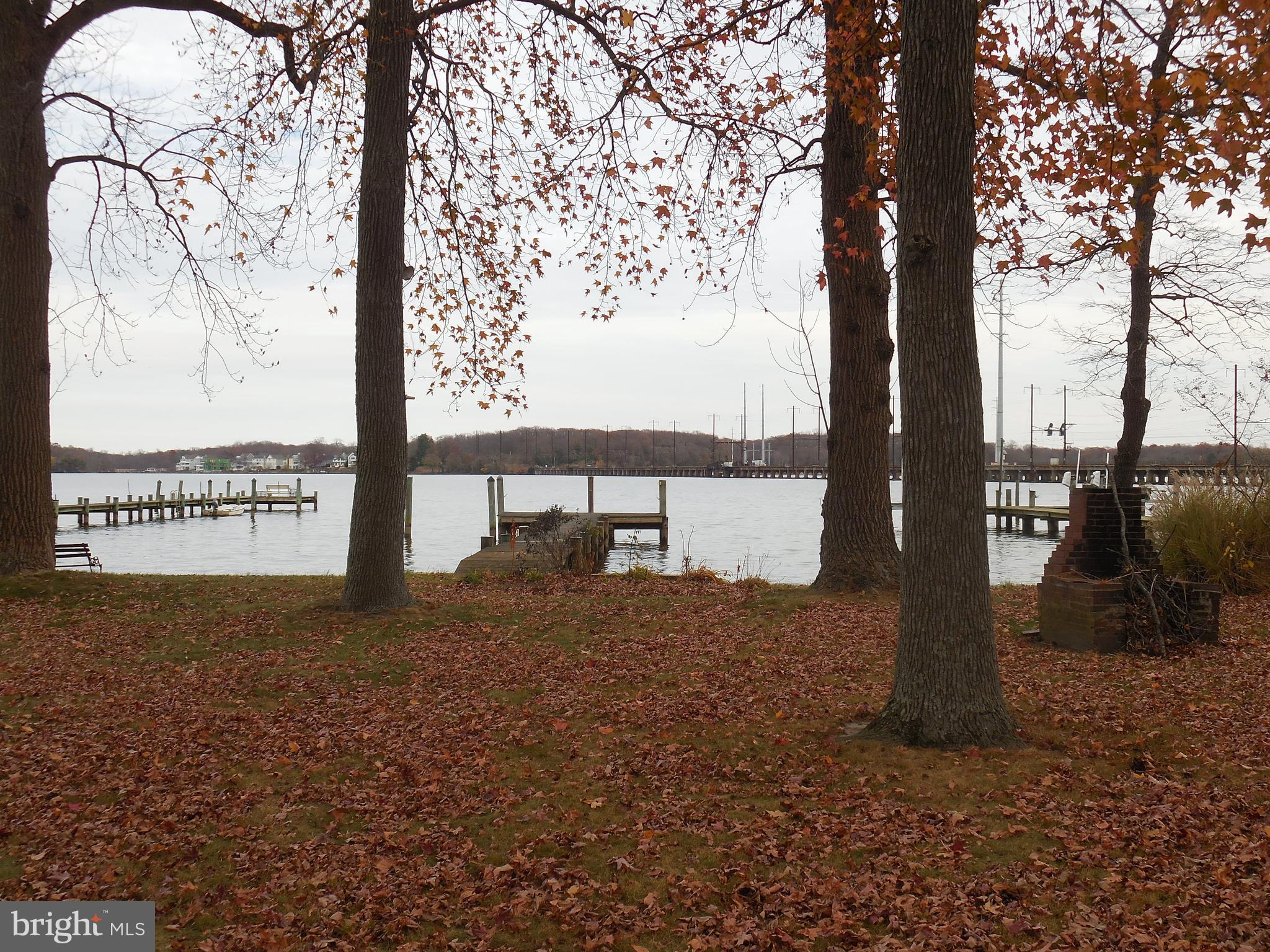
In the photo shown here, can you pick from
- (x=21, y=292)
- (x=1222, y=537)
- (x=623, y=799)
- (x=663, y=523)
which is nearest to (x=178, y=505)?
(x=663, y=523)

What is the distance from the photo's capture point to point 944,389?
15.6ft

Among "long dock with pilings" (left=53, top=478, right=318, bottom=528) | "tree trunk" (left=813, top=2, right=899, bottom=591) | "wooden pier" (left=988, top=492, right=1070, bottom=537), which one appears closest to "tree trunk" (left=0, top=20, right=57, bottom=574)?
"tree trunk" (left=813, top=2, right=899, bottom=591)

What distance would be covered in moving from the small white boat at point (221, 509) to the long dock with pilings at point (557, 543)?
→ 29.7 metres

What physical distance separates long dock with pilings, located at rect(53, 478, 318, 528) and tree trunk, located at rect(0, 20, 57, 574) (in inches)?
1413

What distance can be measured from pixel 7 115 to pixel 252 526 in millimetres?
37302

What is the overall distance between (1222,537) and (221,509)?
57.2 m

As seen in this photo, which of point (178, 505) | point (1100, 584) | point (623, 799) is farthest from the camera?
point (178, 505)

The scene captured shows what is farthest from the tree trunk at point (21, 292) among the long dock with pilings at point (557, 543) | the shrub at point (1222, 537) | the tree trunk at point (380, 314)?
the shrub at point (1222, 537)

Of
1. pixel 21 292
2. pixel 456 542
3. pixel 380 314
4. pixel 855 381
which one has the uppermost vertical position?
pixel 21 292

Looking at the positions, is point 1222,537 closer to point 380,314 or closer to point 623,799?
point 623,799

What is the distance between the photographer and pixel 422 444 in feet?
342

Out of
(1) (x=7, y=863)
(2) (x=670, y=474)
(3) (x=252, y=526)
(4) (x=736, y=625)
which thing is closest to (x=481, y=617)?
(4) (x=736, y=625)

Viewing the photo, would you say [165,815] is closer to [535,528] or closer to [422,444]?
[535,528]

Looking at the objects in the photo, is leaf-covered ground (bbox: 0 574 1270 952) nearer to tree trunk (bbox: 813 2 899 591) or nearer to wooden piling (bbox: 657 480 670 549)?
tree trunk (bbox: 813 2 899 591)
